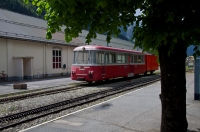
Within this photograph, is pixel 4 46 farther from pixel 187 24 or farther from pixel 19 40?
pixel 187 24

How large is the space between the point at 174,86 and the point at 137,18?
54.3 inches

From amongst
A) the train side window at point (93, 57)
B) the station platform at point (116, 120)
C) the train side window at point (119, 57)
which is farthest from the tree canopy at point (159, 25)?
the train side window at point (119, 57)

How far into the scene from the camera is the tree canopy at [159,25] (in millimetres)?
3277

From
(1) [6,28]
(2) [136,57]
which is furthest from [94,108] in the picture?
(1) [6,28]

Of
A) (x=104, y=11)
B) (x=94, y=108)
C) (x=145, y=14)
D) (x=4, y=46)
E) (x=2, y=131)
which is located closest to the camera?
(x=104, y=11)

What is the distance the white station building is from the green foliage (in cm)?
1908

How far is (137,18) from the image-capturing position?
3992mm

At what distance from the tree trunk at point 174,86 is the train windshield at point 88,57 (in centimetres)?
1281

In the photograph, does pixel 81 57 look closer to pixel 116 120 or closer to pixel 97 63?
pixel 97 63

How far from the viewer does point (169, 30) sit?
3275 mm

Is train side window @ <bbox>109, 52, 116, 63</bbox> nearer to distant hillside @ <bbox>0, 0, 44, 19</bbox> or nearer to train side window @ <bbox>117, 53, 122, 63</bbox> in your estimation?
train side window @ <bbox>117, 53, 122, 63</bbox>

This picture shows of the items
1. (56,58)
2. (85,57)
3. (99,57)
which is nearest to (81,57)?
(85,57)

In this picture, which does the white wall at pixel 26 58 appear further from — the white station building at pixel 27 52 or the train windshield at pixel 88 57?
the train windshield at pixel 88 57

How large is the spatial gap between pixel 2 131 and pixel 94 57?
1102 centimetres
